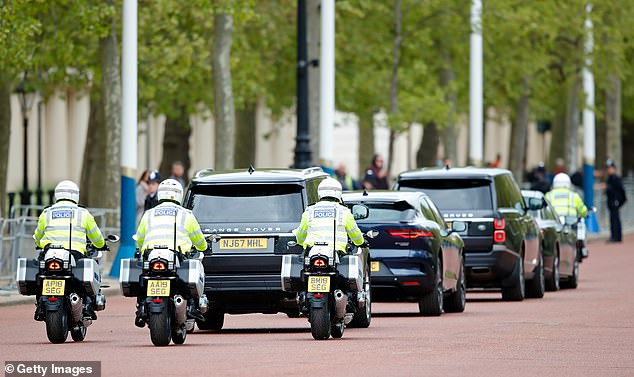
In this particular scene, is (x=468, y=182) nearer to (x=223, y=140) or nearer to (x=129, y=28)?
(x=129, y=28)

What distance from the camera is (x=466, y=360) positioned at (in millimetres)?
16156

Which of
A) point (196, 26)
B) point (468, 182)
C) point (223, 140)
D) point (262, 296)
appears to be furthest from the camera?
point (196, 26)

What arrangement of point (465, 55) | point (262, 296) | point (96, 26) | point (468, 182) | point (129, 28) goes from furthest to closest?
point (465, 55)
point (96, 26)
point (129, 28)
point (468, 182)
point (262, 296)

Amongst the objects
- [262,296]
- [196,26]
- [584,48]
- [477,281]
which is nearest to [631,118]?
[584,48]

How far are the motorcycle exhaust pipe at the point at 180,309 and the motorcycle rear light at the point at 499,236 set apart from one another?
8.63m

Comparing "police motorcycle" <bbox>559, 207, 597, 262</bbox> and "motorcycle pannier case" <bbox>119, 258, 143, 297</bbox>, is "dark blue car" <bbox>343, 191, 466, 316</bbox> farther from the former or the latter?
"police motorcycle" <bbox>559, 207, 597, 262</bbox>

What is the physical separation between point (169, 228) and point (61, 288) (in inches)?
45.8

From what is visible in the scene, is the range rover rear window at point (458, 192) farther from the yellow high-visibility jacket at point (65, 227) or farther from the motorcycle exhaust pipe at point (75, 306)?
the motorcycle exhaust pipe at point (75, 306)

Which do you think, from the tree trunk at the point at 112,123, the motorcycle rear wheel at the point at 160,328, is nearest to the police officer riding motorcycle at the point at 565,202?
the tree trunk at the point at 112,123

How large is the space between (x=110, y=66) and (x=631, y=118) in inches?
1628

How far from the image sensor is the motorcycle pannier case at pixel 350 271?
18484 mm

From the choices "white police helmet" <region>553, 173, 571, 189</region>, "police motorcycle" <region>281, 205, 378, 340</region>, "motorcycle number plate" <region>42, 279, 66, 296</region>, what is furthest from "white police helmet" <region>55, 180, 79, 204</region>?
"white police helmet" <region>553, 173, 571, 189</region>

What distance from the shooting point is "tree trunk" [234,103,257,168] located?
2083 inches

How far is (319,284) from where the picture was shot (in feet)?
60.0
